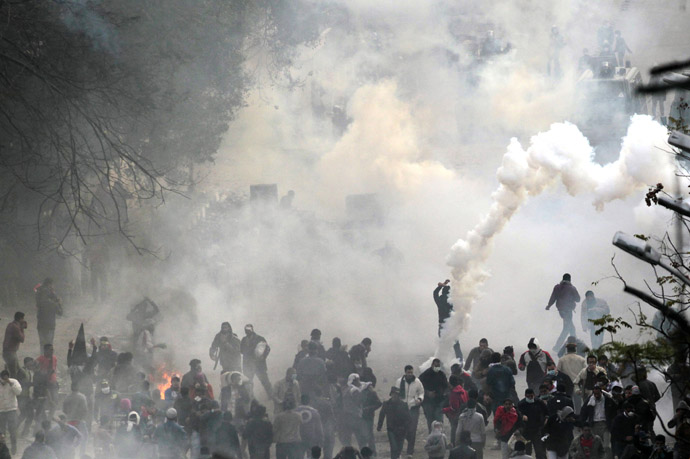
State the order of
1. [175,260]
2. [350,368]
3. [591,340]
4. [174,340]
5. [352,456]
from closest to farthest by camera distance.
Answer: [352,456] → [350,368] → [591,340] → [174,340] → [175,260]

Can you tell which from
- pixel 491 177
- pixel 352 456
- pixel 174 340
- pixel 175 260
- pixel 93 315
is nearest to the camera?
pixel 352 456

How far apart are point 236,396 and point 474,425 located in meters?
3.70

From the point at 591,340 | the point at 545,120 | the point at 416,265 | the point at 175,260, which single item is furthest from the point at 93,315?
the point at 545,120

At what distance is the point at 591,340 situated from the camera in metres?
17.4

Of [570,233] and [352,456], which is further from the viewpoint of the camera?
[570,233]

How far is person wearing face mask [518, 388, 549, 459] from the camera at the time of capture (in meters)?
12.2

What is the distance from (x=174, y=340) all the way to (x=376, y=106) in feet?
62.7

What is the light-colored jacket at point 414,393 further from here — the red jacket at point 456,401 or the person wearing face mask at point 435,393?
the red jacket at point 456,401

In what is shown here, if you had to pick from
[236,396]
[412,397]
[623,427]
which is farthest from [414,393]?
[623,427]

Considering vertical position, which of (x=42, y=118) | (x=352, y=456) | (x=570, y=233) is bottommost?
(x=352, y=456)

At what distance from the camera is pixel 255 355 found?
1609 cm

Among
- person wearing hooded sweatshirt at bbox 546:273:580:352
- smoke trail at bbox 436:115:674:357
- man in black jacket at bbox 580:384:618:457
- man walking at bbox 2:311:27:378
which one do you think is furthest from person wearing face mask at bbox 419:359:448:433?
man walking at bbox 2:311:27:378

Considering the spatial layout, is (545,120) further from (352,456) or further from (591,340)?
(352,456)

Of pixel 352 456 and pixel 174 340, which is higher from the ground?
pixel 174 340
